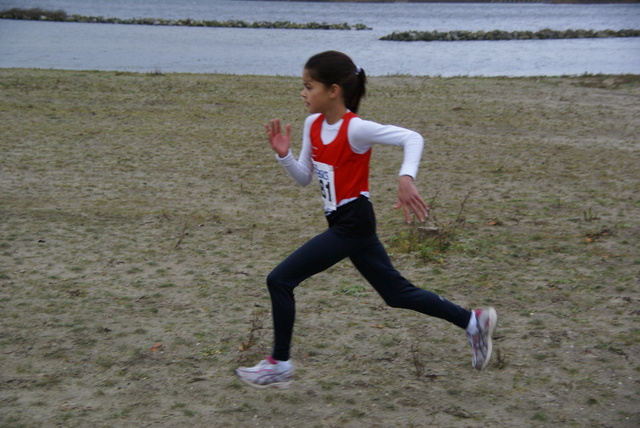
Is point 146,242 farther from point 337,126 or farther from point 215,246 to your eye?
point 337,126

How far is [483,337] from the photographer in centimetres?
400

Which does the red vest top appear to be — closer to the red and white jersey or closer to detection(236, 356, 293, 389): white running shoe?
the red and white jersey

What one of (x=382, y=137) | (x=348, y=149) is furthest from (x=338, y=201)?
(x=382, y=137)

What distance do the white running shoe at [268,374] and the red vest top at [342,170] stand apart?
36.9 inches

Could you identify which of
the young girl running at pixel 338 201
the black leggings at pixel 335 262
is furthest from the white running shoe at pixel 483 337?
the young girl running at pixel 338 201

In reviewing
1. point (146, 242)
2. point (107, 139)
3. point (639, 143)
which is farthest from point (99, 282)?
point (639, 143)

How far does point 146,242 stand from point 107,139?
452 centimetres

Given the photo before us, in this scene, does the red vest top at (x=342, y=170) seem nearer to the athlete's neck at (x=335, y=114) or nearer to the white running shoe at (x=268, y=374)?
the athlete's neck at (x=335, y=114)

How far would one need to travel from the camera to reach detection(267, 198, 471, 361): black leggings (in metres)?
3.71

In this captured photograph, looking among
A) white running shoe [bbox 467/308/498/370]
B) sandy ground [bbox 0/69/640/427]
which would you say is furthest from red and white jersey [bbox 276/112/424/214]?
sandy ground [bbox 0/69/640/427]

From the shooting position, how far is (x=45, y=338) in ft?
15.2

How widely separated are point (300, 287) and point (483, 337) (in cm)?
198

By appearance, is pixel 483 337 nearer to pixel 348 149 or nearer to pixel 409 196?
pixel 409 196

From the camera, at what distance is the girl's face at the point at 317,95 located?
3.70m
